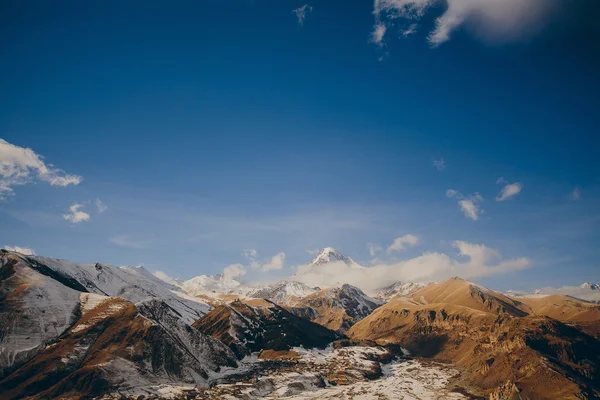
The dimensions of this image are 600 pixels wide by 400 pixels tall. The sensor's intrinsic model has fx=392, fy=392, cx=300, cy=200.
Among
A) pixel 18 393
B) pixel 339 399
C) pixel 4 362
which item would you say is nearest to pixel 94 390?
pixel 18 393

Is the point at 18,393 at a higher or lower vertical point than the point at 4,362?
lower

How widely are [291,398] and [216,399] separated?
3944cm

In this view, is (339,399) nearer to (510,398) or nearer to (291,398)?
(291,398)

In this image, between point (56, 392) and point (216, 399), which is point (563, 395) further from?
point (56, 392)

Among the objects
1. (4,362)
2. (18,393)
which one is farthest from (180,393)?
(4,362)

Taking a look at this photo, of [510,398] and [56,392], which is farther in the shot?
[510,398]

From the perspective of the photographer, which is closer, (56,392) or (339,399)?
(56,392)

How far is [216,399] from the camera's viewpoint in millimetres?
181750

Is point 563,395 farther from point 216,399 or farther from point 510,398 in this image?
point 216,399

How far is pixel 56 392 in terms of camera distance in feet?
596

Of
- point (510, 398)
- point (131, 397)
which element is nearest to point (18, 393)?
point (131, 397)

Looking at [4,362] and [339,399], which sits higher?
[4,362]

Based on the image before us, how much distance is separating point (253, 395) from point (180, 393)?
3564cm

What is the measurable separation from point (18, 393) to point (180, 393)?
72948 millimetres
